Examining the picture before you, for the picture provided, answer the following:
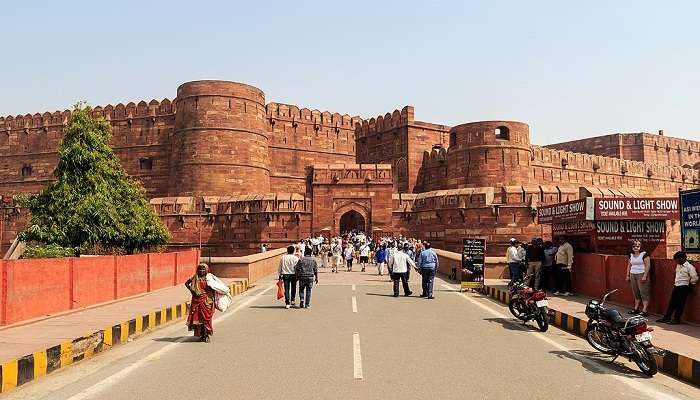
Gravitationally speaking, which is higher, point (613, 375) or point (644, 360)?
point (644, 360)

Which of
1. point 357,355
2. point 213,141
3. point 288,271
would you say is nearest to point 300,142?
point 213,141

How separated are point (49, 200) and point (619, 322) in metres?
20.9

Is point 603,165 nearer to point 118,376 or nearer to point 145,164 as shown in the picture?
point 145,164

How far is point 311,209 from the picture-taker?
106 ft

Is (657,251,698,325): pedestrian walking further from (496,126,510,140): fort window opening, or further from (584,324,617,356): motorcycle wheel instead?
(496,126,510,140): fort window opening

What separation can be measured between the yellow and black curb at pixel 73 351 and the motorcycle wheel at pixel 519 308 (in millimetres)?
5936

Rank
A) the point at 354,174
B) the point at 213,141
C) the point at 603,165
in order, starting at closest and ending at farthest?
the point at 354,174 → the point at 213,141 → the point at 603,165

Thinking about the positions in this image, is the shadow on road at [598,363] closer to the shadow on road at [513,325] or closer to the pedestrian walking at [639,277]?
the shadow on road at [513,325]

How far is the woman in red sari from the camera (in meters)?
7.56

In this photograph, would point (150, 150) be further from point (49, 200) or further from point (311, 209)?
point (49, 200)

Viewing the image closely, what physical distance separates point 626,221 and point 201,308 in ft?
30.7

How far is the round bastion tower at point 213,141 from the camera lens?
38.1 metres

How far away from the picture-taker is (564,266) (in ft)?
40.7

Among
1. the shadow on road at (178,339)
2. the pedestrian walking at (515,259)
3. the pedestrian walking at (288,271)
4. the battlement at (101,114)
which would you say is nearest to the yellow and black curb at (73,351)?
the shadow on road at (178,339)
